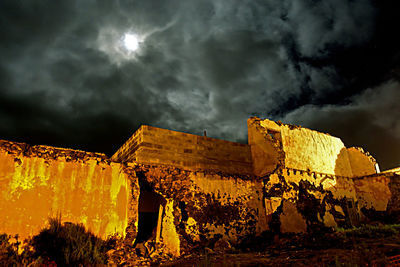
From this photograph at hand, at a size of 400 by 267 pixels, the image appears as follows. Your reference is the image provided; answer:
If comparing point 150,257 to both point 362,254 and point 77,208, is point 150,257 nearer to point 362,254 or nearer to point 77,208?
point 77,208

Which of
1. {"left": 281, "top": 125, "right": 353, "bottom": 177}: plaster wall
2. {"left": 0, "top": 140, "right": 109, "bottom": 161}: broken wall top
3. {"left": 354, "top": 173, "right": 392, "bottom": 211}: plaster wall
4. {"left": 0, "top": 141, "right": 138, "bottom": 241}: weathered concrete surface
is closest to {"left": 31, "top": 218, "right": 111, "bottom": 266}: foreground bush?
{"left": 0, "top": 141, "right": 138, "bottom": 241}: weathered concrete surface

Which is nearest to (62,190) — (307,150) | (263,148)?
(263,148)

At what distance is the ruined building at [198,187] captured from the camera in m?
7.45

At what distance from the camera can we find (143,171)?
919 cm

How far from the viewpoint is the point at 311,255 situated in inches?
282

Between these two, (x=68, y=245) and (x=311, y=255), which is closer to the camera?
(x=68, y=245)

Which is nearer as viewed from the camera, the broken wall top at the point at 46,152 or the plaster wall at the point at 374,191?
the broken wall top at the point at 46,152

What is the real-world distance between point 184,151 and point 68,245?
16.4 ft

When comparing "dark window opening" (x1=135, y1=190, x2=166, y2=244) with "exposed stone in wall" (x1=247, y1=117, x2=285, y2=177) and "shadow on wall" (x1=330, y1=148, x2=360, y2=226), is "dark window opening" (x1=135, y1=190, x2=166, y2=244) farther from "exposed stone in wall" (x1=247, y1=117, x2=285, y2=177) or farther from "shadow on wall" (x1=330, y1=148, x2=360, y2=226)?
"shadow on wall" (x1=330, y1=148, x2=360, y2=226)

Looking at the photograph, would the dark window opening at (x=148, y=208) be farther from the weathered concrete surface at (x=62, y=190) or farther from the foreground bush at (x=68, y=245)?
the foreground bush at (x=68, y=245)

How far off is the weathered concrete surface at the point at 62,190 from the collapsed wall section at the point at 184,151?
129 cm

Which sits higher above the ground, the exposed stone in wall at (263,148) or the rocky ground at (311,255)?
the exposed stone in wall at (263,148)

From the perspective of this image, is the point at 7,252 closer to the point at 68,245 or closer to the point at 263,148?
the point at 68,245

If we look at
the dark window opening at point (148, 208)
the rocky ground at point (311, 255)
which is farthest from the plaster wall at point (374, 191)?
the dark window opening at point (148, 208)
